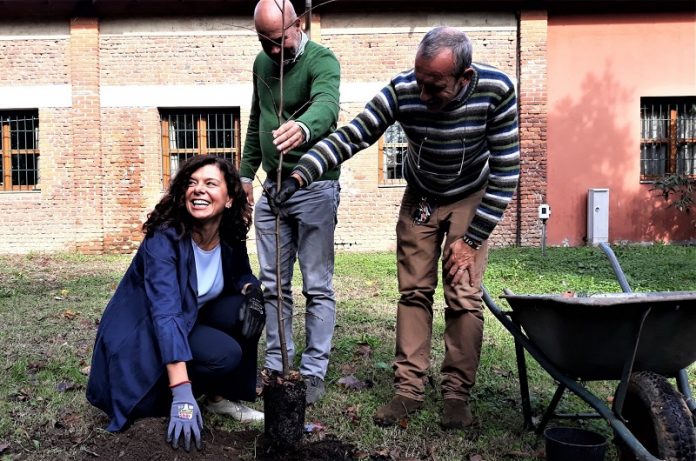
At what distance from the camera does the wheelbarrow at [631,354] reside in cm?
213

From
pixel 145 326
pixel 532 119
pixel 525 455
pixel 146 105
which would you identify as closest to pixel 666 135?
pixel 532 119

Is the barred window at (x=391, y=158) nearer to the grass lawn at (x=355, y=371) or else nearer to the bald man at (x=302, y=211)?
the grass lawn at (x=355, y=371)

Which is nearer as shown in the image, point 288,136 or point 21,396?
point 288,136

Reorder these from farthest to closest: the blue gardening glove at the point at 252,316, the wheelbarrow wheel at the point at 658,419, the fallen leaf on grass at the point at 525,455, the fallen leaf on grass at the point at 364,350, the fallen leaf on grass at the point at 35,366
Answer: the fallen leaf on grass at the point at 364,350 < the fallen leaf on grass at the point at 35,366 < the blue gardening glove at the point at 252,316 < the fallen leaf on grass at the point at 525,455 < the wheelbarrow wheel at the point at 658,419

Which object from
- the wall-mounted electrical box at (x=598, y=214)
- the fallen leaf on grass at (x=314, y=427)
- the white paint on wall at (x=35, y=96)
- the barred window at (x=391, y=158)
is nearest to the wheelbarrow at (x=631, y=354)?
the fallen leaf on grass at (x=314, y=427)

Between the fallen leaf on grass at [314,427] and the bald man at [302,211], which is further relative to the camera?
the bald man at [302,211]

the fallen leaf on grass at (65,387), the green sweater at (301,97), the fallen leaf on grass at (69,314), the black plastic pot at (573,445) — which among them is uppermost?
the green sweater at (301,97)

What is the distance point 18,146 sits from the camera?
12.5 metres

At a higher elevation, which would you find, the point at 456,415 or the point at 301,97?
the point at 301,97

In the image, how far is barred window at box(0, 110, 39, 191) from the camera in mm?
Answer: 12438

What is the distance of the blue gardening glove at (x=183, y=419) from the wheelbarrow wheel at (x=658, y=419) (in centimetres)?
163

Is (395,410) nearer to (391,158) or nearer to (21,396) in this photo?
(21,396)

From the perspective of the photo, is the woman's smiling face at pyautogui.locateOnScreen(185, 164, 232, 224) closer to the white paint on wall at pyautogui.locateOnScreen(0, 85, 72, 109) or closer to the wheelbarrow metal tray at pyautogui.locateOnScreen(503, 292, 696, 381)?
the wheelbarrow metal tray at pyautogui.locateOnScreen(503, 292, 696, 381)

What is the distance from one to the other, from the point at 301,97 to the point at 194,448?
189cm
